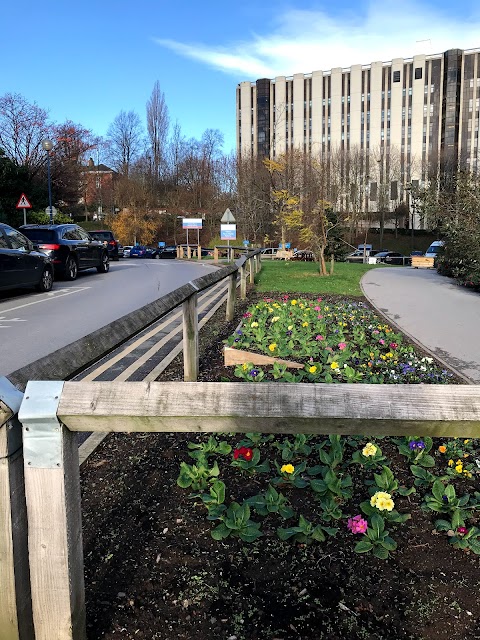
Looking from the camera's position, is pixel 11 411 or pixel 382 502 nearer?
pixel 11 411

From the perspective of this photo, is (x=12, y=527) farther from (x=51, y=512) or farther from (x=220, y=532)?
(x=220, y=532)

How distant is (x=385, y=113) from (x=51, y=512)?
84301 mm

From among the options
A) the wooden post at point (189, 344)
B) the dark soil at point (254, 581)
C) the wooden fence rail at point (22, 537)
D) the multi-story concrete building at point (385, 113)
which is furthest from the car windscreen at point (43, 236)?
the multi-story concrete building at point (385, 113)

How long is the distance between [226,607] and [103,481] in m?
1.45

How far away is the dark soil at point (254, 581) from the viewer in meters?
2.27

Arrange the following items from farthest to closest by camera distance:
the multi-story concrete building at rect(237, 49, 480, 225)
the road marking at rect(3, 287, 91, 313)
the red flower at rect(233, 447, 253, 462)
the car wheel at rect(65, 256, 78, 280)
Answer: the multi-story concrete building at rect(237, 49, 480, 225) < the car wheel at rect(65, 256, 78, 280) < the road marking at rect(3, 287, 91, 313) < the red flower at rect(233, 447, 253, 462)

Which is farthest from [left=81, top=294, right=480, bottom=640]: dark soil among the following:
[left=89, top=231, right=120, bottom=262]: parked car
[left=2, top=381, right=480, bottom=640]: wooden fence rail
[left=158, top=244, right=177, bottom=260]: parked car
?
[left=158, top=244, right=177, bottom=260]: parked car

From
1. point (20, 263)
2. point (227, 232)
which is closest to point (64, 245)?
Answer: point (20, 263)

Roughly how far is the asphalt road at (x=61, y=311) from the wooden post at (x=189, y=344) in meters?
1.83

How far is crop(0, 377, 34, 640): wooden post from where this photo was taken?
173cm

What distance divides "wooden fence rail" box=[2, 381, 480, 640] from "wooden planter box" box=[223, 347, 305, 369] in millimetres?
3948

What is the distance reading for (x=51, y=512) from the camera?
182 centimetres

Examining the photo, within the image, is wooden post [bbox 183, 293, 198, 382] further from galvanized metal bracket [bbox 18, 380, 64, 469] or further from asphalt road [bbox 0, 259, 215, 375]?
galvanized metal bracket [bbox 18, 380, 64, 469]

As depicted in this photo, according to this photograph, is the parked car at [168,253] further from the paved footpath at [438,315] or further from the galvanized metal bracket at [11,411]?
the galvanized metal bracket at [11,411]
